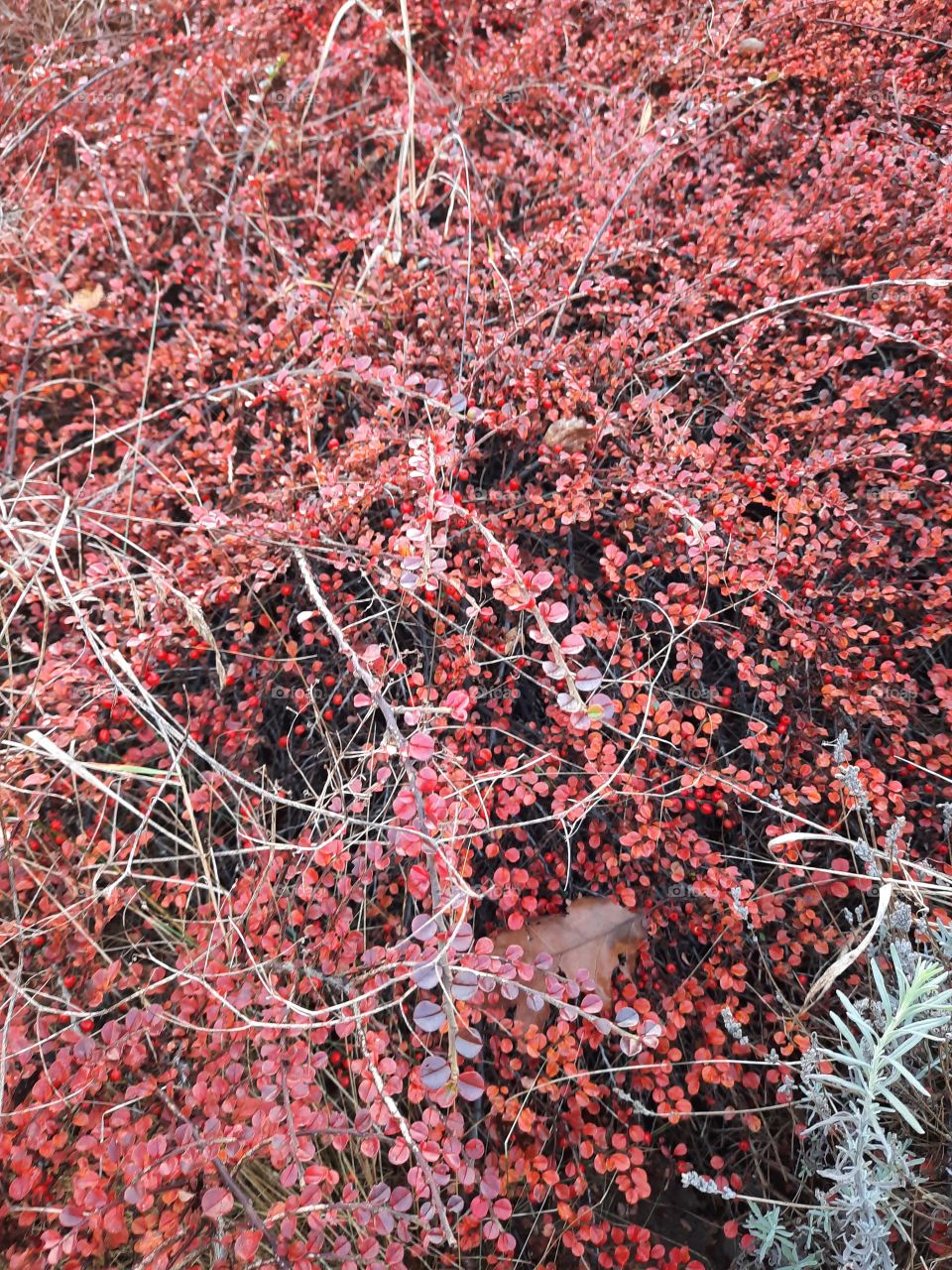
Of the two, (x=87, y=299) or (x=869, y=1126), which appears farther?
(x=87, y=299)

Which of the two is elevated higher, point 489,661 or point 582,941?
point 489,661

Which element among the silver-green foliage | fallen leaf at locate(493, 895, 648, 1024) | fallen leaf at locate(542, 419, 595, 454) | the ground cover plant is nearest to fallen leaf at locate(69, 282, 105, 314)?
the ground cover plant

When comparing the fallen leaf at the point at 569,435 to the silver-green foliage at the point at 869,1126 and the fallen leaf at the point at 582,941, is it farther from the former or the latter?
the silver-green foliage at the point at 869,1126

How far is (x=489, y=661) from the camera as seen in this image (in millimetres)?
1545

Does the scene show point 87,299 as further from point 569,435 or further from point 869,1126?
point 869,1126

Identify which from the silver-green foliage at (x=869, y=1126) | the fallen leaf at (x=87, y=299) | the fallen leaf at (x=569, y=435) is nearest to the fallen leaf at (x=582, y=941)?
the silver-green foliage at (x=869, y=1126)

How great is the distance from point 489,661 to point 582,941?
22.9 inches

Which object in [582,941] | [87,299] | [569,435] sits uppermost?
[87,299]

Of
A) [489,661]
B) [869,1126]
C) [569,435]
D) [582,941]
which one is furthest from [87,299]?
[869,1126]

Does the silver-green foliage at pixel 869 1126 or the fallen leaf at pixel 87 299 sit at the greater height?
the fallen leaf at pixel 87 299

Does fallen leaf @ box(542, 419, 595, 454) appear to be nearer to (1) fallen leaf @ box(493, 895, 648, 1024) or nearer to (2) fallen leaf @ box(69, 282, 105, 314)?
(1) fallen leaf @ box(493, 895, 648, 1024)

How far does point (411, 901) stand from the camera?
160 centimetres

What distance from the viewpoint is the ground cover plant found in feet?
4.18

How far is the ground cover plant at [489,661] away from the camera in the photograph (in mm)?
1273
